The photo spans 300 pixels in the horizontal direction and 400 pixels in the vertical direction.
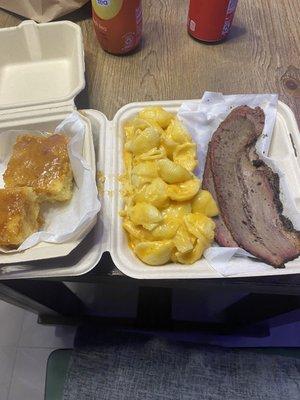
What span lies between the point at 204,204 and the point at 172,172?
9cm

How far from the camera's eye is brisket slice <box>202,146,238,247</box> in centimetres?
68

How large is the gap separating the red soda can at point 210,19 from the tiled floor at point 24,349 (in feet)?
3.64

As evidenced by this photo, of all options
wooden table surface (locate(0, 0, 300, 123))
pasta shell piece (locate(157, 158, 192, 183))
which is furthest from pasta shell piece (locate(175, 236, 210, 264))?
wooden table surface (locate(0, 0, 300, 123))

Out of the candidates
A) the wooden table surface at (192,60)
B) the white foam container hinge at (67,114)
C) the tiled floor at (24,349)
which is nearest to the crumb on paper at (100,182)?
the white foam container hinge at (67,114)

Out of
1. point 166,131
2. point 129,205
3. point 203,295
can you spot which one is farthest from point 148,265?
point 203,295

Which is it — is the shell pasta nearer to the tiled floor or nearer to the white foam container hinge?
the white foam container hinge

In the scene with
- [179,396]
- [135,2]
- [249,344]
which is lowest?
[249,344]

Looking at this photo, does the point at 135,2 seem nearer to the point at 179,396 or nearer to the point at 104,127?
the point at 104,127

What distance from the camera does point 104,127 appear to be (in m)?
0.81

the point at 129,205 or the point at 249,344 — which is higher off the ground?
the point at 129,205

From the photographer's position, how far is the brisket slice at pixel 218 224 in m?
0.68

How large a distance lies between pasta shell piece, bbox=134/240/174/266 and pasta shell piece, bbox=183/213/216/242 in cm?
5

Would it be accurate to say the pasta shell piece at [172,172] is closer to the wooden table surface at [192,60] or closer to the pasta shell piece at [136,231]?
the pasta shell piece at [136,231]

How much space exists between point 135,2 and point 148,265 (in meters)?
0.64
